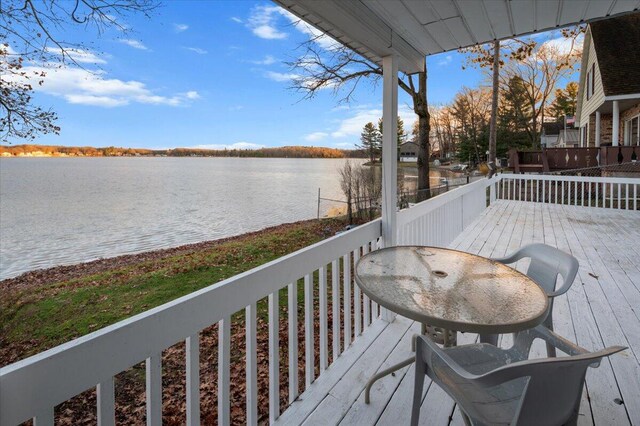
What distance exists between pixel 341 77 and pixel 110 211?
1158 cm

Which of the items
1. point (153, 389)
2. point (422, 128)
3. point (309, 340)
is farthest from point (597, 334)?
point (422, 128)

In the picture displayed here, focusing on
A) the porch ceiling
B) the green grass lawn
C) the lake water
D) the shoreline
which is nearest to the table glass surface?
the porch ceiling

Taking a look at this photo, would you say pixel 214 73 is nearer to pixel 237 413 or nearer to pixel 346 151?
pixel 346 151

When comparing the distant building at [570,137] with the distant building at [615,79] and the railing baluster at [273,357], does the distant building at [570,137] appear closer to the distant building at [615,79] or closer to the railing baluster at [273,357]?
the distant building at [615,79]

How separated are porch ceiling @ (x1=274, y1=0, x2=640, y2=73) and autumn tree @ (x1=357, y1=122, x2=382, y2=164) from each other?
7.73 metres

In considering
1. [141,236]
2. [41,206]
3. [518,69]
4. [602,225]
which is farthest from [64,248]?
[518,69]

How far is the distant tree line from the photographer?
3.72 m

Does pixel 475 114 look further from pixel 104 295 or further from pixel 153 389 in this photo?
pixel 153 389

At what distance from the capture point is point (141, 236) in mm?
12633

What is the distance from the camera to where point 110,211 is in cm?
1543

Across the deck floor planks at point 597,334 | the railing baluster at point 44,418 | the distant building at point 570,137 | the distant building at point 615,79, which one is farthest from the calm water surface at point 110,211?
the distant building at point 570,137

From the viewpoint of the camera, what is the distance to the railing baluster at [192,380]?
1268 millimetres

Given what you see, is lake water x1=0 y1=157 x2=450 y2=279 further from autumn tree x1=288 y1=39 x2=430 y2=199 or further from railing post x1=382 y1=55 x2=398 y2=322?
railing post x1=382 y1=55 x2=398 y2=322

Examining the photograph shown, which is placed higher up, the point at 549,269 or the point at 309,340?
the point at 549,269
